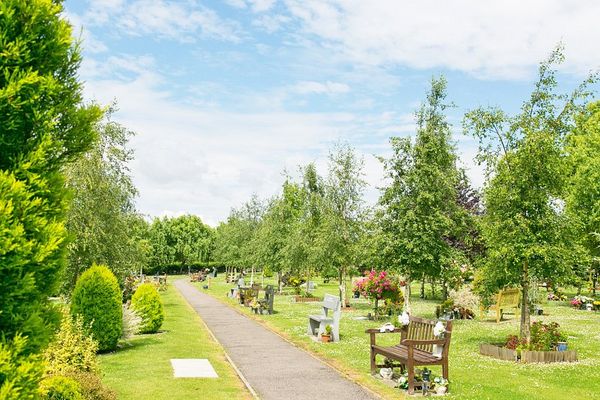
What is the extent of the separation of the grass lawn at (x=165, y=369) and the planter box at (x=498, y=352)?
7595 mm

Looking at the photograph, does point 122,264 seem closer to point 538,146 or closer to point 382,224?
point 382,224

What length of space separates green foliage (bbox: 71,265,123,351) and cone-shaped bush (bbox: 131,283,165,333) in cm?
389

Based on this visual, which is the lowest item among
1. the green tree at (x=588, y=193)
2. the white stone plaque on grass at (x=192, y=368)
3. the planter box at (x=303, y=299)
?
the white stone plaque on grass at (x=192, y=368)

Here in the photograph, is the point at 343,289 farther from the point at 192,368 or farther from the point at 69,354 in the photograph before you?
the point at 69,354

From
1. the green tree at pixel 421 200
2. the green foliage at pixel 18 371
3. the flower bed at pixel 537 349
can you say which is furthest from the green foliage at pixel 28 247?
the green tree at pixel 421 200

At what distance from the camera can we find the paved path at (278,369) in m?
11.4

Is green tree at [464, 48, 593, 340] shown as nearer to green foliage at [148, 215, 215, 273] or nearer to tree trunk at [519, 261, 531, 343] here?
tree trunk at [519, 261, 531, 343]

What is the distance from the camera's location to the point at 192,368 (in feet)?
44.7

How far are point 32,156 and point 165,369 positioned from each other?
9092mm

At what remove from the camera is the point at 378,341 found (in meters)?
18.6

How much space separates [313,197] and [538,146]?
2330cm

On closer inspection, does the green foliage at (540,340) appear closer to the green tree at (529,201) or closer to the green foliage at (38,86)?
the green tree at (529,201)

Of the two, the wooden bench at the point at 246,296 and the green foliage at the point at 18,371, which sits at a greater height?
the green foliage at the point at 18,371

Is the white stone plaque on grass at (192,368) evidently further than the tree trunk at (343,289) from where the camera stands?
No
